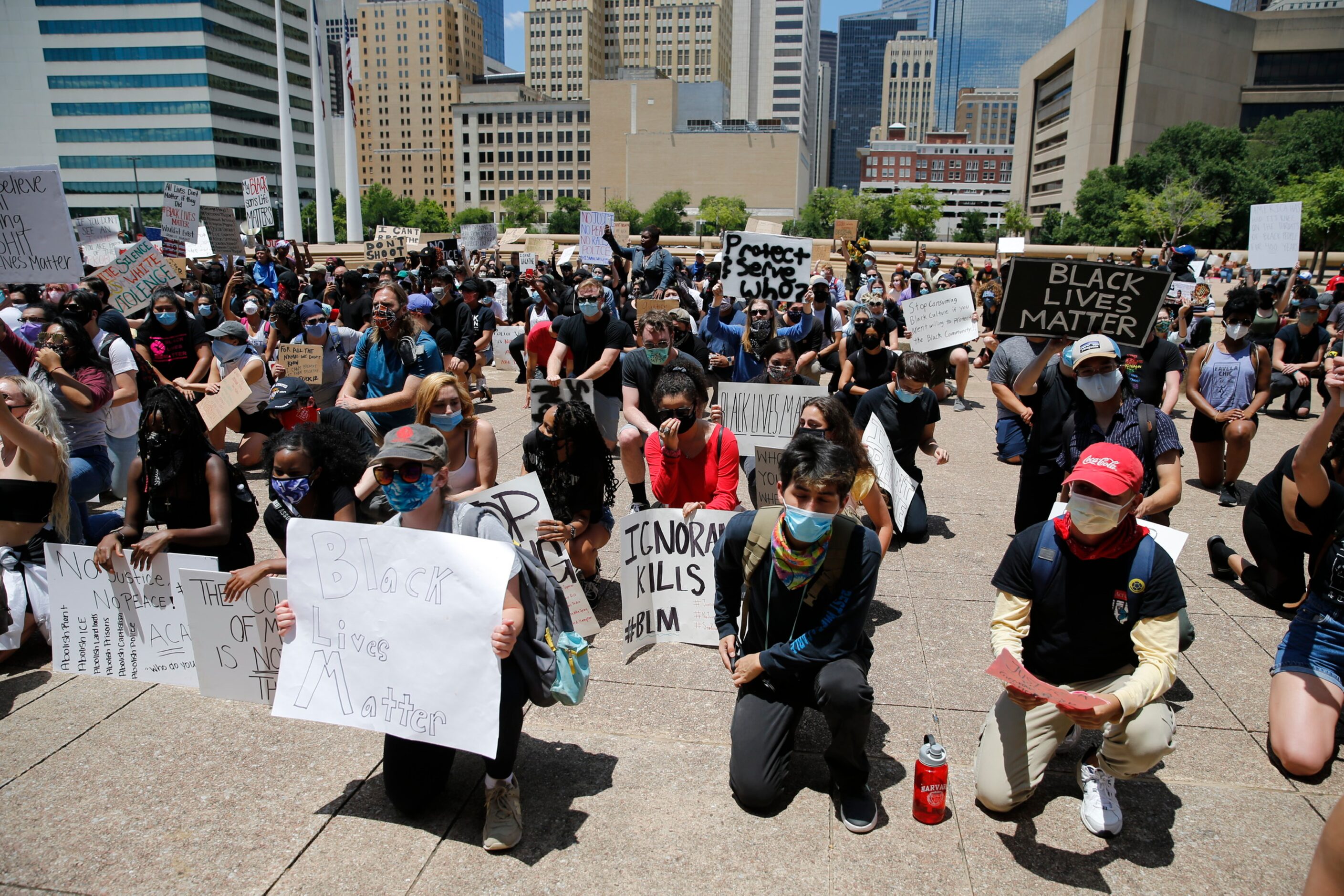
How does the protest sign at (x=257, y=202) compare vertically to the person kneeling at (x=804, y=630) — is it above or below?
above

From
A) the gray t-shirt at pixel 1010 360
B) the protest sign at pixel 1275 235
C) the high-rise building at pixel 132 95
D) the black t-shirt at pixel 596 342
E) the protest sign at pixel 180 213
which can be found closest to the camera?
the gray t-shirt at pixel 1010 360

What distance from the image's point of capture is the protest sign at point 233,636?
366 centimetres

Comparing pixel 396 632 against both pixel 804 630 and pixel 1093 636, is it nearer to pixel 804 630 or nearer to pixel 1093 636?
pixel 804 630

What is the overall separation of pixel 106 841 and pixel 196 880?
19.9 inches

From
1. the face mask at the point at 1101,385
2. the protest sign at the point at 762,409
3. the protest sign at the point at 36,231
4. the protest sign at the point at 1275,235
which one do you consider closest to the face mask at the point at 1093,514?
the face mask at the point at 1101,385

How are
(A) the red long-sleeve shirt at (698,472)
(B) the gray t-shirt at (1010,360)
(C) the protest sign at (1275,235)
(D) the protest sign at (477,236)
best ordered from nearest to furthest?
(A) the red long-sleeve shirt at (698,472), (B) the gray t-shirt at (1010,360), (C) the protest sign at (1275,235), (D) the protest sign at (477,236)

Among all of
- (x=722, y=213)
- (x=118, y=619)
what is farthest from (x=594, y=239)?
(x=722, y=213)

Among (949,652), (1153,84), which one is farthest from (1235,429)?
(1153,84)

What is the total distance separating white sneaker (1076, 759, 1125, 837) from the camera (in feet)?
11.0

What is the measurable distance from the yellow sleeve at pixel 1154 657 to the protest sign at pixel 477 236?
1999 cm

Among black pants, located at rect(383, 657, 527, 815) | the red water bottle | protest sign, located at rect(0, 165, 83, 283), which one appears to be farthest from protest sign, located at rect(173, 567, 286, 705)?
protest sign, located at rect(0, 165, 83, 283)

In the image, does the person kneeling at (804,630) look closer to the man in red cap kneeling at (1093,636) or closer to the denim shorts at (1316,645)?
the man in red cap kneeling at (1093,636)

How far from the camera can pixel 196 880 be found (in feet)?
10.2

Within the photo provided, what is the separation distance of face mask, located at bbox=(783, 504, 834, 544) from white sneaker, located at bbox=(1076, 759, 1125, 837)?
1487 mm
